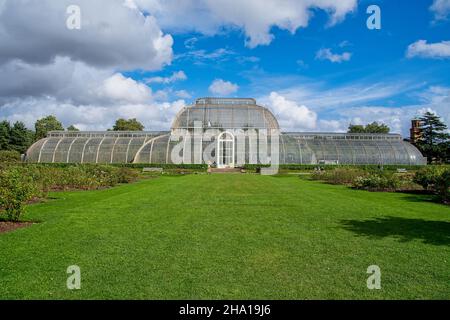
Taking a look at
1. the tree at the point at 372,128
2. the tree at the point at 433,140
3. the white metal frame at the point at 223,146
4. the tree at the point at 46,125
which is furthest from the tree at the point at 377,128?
the tree at the point at 46,125

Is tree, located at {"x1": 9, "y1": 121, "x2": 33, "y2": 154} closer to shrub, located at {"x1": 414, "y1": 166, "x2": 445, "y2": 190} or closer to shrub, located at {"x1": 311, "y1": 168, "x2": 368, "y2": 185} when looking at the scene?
shrub, located at {"x1": 311, "y1": 168, "x2": 368, "y2": 185}

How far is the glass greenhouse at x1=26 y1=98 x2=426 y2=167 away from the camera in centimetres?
5228

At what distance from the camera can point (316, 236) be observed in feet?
30.2

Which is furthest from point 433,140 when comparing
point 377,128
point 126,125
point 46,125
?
point 46,125

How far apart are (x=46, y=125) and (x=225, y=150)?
5822 cm

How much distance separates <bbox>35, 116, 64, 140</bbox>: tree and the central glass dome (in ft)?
157

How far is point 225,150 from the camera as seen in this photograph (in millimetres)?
53969

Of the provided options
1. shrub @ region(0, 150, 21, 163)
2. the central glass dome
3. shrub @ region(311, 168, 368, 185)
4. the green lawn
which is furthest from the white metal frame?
the green lawn

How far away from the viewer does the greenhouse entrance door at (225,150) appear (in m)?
53.2

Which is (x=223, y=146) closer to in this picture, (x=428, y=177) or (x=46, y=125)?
(x=428, y=177)
